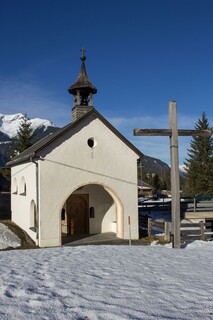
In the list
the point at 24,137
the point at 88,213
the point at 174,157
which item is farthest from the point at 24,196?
the point at 24,137

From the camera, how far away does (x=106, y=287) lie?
6.14m

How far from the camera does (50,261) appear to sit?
8.92 metres

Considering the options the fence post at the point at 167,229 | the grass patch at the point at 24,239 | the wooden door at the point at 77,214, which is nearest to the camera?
the fence post at the point at 167,229

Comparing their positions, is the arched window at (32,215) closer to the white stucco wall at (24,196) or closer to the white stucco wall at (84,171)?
the white stucco wall at (24,196)

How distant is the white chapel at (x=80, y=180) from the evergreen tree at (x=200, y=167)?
22421 mm

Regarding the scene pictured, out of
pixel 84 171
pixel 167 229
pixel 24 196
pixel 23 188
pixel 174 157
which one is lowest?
pixel 167 229

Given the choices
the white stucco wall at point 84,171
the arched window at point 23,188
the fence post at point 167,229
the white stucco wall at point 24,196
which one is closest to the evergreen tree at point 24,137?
the white stucco wall at point 24,196

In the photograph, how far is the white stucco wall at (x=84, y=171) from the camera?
46.7 ft

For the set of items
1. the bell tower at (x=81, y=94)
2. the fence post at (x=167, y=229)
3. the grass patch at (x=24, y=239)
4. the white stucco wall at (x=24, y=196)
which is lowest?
the grass patch at (x=24, y=239)

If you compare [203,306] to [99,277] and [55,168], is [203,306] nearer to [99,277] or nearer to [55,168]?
[99,277]

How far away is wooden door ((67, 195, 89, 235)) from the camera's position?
1747 centimetres

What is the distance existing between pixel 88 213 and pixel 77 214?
2.03 feet

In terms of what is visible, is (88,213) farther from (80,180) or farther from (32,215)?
(80,180)

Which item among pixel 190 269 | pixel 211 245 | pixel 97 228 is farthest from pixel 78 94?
pixel 190 269
